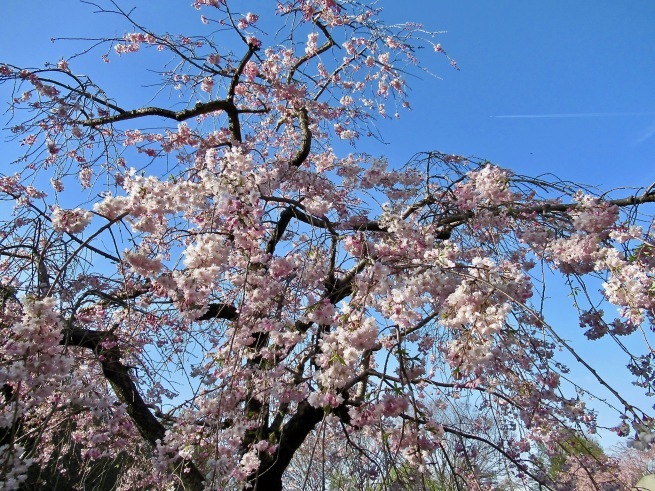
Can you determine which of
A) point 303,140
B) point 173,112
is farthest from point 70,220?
point 303,140

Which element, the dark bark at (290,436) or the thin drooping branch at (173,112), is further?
the thin drooping branch at (173,112)

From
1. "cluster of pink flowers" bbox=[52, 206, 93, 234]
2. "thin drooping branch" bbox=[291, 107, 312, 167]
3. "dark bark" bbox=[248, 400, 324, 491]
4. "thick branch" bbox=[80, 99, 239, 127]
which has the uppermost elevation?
"thin drooping branch" bbox=[291, 107, 312, 167]

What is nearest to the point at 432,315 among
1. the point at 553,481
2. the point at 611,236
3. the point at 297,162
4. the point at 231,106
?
the point at 611,236

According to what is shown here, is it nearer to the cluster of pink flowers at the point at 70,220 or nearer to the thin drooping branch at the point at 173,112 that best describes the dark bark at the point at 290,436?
the cluster of pink flowers at the point at 70,220

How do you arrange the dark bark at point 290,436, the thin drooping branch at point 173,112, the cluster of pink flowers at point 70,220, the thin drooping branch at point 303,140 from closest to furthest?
the cluster of pink flowers at point 70,220 → the dark bark at point 290,436 → the thin drooping branch at point 173,112 → the thin drooping branch at point 303,140

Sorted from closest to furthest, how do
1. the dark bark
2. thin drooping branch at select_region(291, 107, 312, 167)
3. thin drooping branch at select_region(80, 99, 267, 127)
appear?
1. the dark bark
2. thin drooping branch at select_region(80, 99, 267, 127)
3. thin drooping branch at select_region(291, 107, 312, 167)

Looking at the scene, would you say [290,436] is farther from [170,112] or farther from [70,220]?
[170,112]

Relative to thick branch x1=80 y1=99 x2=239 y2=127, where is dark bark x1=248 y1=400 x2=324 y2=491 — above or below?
below

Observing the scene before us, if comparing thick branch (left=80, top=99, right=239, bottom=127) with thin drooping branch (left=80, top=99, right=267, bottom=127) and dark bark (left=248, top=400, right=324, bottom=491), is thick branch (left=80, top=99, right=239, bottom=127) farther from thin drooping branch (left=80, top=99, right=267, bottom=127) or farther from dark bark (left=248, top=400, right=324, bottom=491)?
dark bark (left=248, top=400, right=324, bottom=491)

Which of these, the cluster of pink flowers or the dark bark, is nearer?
the cluster of pink flowers

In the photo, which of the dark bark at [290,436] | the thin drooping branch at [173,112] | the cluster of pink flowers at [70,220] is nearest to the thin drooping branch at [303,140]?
the thin drooping branch at [173,112]

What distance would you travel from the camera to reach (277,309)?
3332 mm

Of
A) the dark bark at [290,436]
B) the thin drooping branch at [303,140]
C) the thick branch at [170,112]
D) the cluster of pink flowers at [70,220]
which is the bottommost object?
the dark bark at [290,436]

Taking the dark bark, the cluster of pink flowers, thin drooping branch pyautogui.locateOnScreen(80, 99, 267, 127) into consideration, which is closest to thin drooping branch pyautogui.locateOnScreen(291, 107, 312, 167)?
thin drooping branch pyautogui.locateOnScreen(80, 99, 267, 127)
